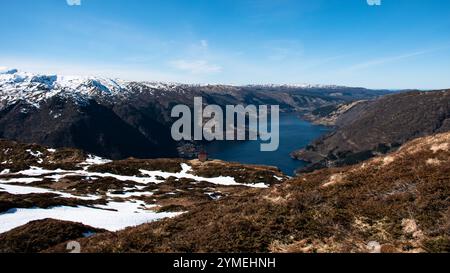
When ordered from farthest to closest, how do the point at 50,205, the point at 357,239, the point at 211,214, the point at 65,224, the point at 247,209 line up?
the point at 50,205 → the point at 65,224 → the point at 211,214 → the point at 247,209 → the point at 357,239

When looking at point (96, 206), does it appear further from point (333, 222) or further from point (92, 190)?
point (333, 222)

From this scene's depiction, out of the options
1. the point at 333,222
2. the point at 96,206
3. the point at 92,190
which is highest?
the point at 333,222

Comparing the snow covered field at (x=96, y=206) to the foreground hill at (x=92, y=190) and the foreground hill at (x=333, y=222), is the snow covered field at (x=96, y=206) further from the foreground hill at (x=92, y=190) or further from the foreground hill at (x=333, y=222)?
the foreground hill at (x=333, y=222)

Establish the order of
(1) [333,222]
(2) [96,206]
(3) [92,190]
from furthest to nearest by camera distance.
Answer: (3) [92,190] < (2) [96,206] < (1) [333,222]

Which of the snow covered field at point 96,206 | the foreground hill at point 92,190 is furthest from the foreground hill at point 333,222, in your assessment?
the snow covered field at point 96,206

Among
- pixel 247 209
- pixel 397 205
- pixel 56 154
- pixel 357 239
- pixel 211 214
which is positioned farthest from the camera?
pixel 56 154

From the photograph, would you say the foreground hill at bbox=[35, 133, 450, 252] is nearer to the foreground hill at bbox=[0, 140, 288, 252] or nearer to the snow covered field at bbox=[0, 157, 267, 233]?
the foreground hill at bbox=[0, 140, 288, 252]

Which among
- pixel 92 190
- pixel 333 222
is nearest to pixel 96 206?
pixel 92 190
